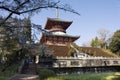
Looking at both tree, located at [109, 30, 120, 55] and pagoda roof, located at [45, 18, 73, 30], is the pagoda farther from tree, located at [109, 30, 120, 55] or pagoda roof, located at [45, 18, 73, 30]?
tree, located at [109, 30, 120, 55]

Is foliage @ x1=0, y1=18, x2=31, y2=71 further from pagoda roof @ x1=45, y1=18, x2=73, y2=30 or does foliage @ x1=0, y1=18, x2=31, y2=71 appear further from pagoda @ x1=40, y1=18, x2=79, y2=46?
pagoda roof @ x1=45, y1=18, x2=73, y2=30

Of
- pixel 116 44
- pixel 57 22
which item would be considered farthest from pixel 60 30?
pixel 116 44

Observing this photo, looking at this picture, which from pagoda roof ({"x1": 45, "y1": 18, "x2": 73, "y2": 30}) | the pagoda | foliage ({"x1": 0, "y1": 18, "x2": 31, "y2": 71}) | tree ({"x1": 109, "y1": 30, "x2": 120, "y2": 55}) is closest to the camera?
foliage ({"x1": 0, "y1": 18, "x2": 31, "y2": 71})

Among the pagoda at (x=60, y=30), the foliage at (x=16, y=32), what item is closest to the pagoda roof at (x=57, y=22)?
the pagoda at (x=60, y=30)

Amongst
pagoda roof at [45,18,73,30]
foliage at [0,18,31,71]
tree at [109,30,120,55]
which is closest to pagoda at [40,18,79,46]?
pagoda roof at [45,18,73,30]

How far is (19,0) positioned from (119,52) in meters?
43.7

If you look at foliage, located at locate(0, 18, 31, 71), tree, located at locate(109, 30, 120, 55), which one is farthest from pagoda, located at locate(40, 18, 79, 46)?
foliage, located at locate(0, 18, 31, 71)

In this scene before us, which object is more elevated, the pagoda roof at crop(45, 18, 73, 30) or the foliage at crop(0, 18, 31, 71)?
the pagoda roof at crop(45, 18, 73, 30)

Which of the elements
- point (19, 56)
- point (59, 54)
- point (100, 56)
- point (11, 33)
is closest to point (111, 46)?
point (100, 56)

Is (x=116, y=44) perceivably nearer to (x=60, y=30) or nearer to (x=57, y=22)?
(x=60, y=30)

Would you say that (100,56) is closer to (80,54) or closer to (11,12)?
(80,54)

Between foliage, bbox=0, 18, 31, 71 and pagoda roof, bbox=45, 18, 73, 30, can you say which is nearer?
foliage, bbox=0, 18, 31, 71

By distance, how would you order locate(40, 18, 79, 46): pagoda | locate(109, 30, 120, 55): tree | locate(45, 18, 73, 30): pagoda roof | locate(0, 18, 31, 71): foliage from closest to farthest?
locate(0, 18, 31, 71): foliage, locate(40, 18, 79, 46): pagoda, locate(45, 18, 73, 30): pagoda roof, locate(109, 30, 120, 55): tree

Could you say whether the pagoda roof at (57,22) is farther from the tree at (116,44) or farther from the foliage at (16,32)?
the foliage at (16,32)
